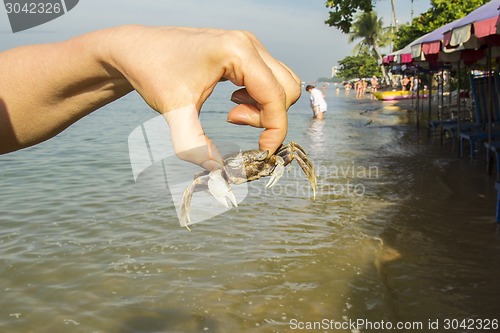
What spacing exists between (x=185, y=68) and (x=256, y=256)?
504 cm

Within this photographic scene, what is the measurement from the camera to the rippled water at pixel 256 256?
15.1 ft

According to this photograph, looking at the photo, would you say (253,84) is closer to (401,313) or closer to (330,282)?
(401,313)

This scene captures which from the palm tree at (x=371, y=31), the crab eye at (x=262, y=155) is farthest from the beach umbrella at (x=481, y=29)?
the palm tree at (x=371, y=31)

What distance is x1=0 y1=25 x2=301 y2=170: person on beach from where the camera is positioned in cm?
119

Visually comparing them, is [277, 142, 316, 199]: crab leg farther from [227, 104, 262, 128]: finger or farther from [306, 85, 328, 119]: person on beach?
[306, 85, 328, 119]: person on beach

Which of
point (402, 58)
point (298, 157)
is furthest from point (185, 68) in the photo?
point (402, 58)

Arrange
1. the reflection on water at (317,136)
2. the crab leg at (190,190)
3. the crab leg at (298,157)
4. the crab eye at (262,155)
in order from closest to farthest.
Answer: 1. the crab eye at (262,155)
2. the crab leg at (190,190)
3. the crab leg at (298,157)
4. the reflection on water at (317,136)

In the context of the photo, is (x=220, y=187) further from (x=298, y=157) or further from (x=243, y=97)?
(x=298, y=157)

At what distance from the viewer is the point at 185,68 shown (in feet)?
3.89

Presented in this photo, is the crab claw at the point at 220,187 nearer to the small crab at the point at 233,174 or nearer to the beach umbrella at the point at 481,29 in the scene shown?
the small crab at the point at 233,174

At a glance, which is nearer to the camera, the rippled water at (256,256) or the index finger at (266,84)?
the index finger at (266,84)

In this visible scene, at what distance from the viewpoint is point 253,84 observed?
1247mm

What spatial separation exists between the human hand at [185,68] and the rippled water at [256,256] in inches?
137

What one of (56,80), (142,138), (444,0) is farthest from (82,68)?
(444,0)
